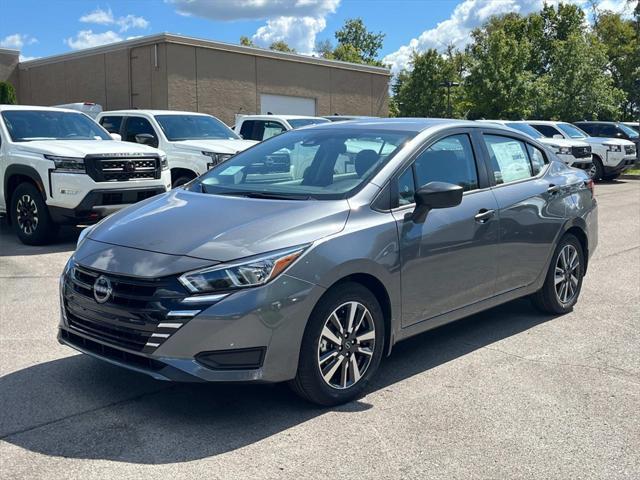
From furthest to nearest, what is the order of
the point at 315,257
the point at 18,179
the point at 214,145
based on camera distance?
the point at 214,145 < the point at 18,179 < the point at 315,257

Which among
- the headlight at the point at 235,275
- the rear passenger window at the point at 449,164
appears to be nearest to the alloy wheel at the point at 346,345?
the headlight at the point at 235,275

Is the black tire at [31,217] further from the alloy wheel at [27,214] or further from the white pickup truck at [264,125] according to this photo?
the white pickup truck at [264,125]

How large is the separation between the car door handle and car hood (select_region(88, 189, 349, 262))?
123 centimetres

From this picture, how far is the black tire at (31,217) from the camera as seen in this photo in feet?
30.3

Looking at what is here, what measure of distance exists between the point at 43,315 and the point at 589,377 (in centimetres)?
443

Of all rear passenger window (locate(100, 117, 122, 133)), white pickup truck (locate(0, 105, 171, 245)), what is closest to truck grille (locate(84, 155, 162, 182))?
white pickup truck (locate(0, 105, 171, 245))

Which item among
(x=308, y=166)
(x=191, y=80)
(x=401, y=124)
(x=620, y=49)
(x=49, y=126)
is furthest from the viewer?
(x=620, y=49)

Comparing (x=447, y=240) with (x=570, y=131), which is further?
(x=570, y=131)

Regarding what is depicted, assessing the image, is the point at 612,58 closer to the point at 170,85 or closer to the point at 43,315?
the point at 170,85

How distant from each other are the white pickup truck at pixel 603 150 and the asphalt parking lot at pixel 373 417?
1527 cm

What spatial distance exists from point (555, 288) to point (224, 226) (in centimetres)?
336

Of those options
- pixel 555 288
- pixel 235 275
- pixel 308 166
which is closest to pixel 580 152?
pixel 555 288

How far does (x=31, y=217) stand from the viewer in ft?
30.9

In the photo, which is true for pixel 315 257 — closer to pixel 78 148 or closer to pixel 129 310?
pixel 129 310
